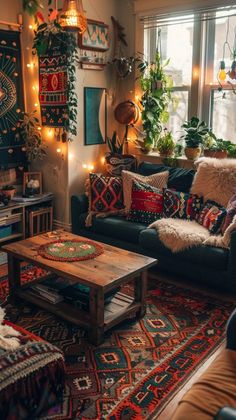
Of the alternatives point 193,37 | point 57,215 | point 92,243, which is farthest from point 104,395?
point 193,37

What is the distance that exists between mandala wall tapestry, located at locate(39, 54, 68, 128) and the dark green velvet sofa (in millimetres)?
835

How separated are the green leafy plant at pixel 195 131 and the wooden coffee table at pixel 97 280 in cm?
155

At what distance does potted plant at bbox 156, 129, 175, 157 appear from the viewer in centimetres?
438

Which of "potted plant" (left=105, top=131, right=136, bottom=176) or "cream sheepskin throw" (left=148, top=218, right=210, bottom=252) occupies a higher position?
"potted plant" (left=105, top=131, right=136, bottom=176)

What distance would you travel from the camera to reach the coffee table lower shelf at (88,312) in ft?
8.95

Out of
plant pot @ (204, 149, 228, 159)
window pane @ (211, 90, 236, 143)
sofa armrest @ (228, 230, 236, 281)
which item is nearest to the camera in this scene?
sofa armrest @ (228, 230, 236, 281)

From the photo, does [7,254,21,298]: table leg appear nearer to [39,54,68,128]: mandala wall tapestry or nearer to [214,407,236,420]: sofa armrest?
[39,54,68,128]: mandala wall tapestry

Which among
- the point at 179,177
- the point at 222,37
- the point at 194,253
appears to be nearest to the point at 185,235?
the point at 194,253

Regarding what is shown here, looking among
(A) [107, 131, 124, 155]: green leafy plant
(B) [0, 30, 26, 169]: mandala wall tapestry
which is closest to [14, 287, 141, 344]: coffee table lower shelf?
(B) [0, 30, 26, 169]: mandala wall tapestry

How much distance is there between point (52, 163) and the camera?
4.54 meters

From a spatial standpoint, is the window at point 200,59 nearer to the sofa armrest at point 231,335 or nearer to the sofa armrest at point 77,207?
the sofa armrest at point 77,207

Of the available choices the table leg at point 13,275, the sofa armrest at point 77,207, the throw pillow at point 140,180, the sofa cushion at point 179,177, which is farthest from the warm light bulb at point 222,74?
the table leg at point 13,275

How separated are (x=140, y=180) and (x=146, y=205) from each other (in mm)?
291

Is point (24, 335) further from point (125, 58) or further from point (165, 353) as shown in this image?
point (125, 58)
